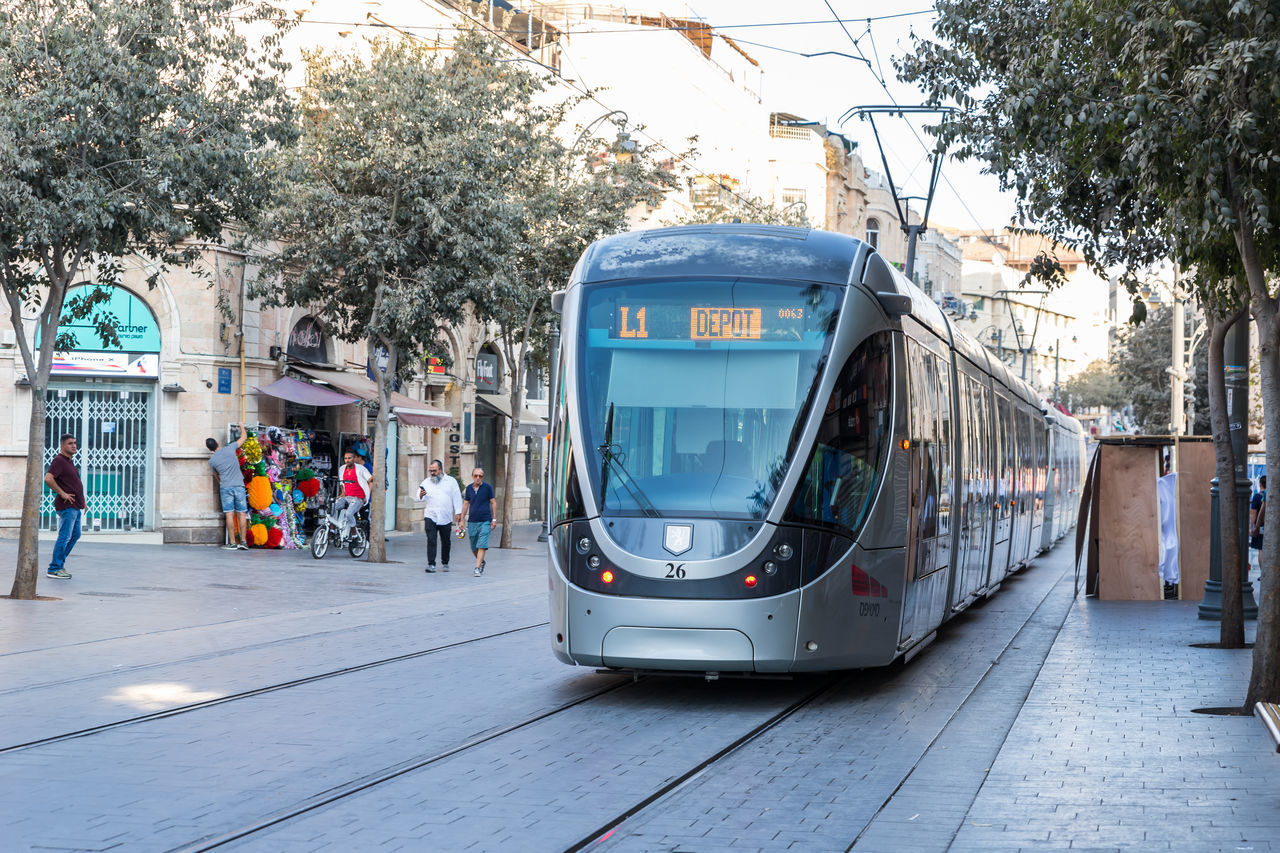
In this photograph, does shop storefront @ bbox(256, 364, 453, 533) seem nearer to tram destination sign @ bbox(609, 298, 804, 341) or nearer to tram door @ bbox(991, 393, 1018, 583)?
tram door @ bbox(991, 393, 1018, 583)

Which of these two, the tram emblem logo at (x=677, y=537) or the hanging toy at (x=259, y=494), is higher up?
the tram emblem logo at (x=677, y=537)

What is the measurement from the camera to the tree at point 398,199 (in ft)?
75.7

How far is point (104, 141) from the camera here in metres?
15.4

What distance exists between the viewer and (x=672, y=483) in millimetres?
9445

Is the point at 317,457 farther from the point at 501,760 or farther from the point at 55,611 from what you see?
the point at 501,760

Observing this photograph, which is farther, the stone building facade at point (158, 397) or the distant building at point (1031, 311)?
the distant building at point (1031, 311)

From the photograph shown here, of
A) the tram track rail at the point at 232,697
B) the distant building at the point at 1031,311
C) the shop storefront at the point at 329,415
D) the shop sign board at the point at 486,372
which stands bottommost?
the tram track rail at the point at 232,697

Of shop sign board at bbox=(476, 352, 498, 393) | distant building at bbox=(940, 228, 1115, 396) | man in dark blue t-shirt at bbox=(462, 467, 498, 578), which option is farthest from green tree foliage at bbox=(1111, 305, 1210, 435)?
man in dark blue t-shirt at bbox=(462, 467, 498, 578)

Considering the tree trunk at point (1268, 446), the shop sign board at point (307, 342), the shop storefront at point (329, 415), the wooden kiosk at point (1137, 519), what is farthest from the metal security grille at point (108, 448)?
the tree trunk at point (1268, 446)

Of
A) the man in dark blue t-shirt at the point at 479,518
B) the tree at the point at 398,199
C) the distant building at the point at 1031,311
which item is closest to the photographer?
the man in dark blue t-shirt at the point at 479,518

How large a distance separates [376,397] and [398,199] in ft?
19.3

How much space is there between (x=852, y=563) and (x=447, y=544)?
14.6m

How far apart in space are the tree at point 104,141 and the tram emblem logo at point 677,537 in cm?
823

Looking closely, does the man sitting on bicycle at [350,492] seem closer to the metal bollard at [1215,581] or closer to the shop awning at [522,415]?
the shop awning at [522,415]
